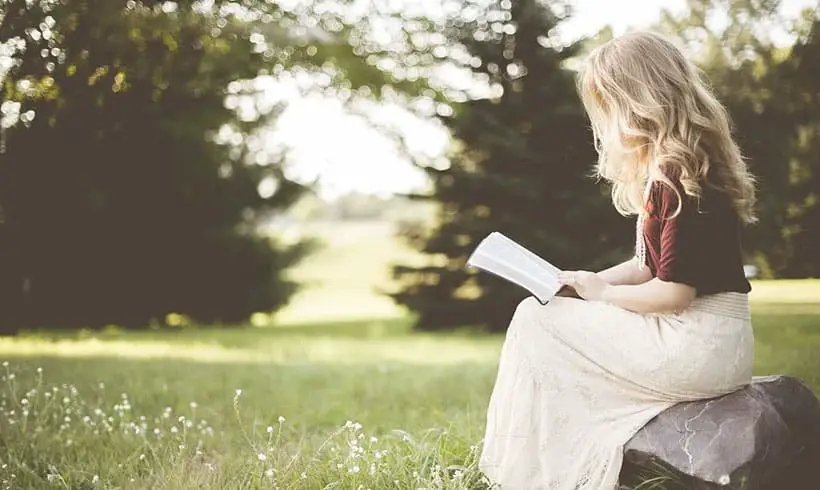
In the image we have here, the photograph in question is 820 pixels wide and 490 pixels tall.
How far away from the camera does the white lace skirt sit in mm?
2598

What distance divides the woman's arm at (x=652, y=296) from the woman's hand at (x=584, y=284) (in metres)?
0.01

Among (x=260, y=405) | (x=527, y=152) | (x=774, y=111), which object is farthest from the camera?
(x=527, y=152)

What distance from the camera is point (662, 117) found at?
2676mm

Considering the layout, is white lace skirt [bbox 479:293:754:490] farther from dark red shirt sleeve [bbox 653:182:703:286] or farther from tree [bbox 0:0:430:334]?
tree [bbox 0:0:430:334]

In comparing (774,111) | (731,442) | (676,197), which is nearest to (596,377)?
(731,442)

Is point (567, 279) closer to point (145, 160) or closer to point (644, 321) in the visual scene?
point (644, 321)

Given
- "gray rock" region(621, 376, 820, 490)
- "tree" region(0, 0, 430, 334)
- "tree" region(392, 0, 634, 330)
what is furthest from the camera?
"tree" region(392, 0, 634, 330)

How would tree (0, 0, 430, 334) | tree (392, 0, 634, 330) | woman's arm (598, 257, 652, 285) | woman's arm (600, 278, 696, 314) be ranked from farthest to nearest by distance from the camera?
tree (392, 0, 634, 330) < tree (0, 0, 430, 334) < woman's arm (598, 257, 652, 285) < woman's arm (600, 278, 696, 314)

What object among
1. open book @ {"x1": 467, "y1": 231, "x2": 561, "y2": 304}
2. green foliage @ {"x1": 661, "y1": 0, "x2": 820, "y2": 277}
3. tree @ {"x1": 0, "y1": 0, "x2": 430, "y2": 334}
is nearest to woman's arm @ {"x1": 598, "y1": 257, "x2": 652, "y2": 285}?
open book @ {"x1": 467, "y1": 231, "x2": 561, "y2": 304}

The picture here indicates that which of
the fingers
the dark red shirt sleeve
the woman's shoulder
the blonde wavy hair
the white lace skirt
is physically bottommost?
the white lace skirt

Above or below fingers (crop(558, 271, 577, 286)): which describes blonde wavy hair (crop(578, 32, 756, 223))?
above

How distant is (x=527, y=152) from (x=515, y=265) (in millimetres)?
5295

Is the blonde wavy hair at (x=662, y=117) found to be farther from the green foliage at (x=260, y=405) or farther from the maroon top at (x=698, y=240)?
the green foliage at (x=260, y=405)

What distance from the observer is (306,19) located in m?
5.99
